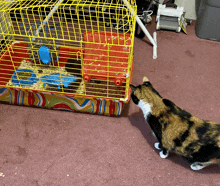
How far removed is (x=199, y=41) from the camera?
2.59 m

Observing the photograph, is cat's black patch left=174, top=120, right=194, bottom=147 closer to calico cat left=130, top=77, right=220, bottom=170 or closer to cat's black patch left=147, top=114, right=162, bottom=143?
calico cat left=130, top=77, right=220, bottom=170

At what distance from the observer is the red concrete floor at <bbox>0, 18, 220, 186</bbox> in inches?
50.6

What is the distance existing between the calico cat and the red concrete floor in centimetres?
17

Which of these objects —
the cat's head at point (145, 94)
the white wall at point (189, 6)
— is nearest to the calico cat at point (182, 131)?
the cat's head at point (145, 94)

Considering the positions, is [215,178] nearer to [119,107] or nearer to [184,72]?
[119,107]

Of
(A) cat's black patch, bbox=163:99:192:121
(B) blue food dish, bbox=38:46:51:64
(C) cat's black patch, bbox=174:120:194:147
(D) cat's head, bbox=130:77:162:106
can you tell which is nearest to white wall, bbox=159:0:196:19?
(B) blue food dish, bbox=38:46:51:64

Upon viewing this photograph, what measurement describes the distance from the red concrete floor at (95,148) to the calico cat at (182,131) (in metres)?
0.17

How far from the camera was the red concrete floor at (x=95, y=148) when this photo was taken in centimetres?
129

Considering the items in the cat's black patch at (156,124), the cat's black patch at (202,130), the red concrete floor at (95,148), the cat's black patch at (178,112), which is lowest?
the red concrete floor at (95,148)

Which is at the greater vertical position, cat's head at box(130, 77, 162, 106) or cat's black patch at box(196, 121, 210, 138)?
cat's head at box(130, 77, 162, 106)

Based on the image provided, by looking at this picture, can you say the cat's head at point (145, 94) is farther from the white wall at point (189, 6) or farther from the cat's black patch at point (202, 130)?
the white wall at point (189, 6)

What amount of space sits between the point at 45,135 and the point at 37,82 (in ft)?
1.60

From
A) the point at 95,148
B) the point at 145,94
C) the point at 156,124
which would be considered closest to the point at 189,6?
the point at 145,94

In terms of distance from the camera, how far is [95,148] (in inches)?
56.7
